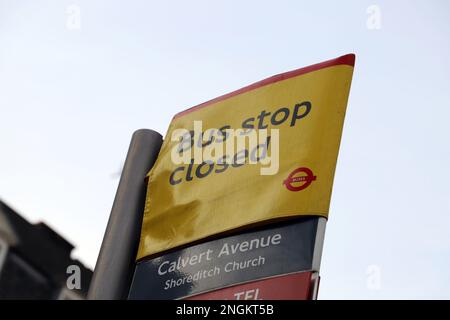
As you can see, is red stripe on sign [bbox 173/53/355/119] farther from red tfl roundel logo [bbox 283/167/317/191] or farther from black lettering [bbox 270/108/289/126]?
red tfl roundel logo [bbox 283/167/317/191]

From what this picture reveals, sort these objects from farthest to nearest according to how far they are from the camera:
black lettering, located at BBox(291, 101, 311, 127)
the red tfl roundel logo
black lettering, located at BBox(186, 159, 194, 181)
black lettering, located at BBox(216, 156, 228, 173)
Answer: black lettering, located at BBox(186, 159, 194, 181) → black lettering, located at BBox(216, 156, 228, 173) → black lettering, located at BBox(291, 101, 311, 127) → the red tfl roundel logo

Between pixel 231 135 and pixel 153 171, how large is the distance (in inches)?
27.0

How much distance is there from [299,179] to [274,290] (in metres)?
0.71

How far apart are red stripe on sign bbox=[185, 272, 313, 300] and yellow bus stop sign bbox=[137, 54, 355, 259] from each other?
1.37ft

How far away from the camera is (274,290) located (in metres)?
3.61

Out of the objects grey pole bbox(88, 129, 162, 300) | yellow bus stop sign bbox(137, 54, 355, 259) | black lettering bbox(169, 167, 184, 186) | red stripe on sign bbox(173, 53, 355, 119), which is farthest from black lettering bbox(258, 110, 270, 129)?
grey pole bbox(88, 129, 162, 300)

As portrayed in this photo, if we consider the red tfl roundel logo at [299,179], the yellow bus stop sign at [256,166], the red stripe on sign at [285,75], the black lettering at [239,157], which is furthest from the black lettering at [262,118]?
the red tfl roundel logo at [299,179]

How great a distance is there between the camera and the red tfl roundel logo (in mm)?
3898

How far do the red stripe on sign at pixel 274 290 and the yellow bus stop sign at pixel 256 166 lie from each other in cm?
42

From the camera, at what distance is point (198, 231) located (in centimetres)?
422

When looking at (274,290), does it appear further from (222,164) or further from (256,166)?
(222,164)
